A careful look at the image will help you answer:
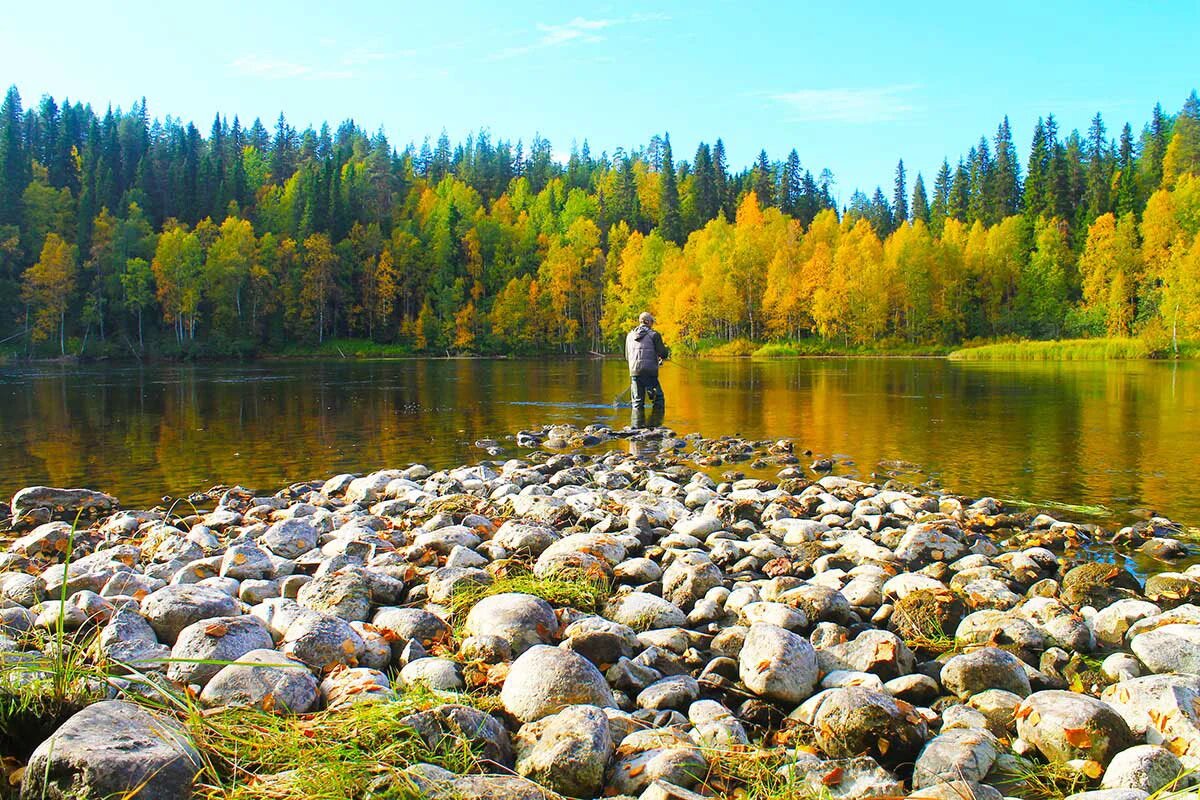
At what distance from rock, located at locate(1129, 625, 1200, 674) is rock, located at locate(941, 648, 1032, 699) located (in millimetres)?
908

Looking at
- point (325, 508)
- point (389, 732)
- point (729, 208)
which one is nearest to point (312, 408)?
point (325, 508)

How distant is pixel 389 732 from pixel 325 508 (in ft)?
24.0

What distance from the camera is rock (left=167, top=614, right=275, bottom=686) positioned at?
3.96 metres

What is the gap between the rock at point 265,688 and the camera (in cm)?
366

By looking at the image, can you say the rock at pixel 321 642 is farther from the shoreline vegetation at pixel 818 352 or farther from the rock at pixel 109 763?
the shoreline vegetation at pixel 818 352

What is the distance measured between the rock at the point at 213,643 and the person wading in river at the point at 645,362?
48.2 ft

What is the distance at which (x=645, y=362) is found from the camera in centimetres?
2022

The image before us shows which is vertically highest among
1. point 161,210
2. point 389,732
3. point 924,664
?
point 161,210

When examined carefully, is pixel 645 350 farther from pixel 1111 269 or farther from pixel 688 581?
pixel 1111 269

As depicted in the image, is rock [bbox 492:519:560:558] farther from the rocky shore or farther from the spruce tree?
the spruce tree

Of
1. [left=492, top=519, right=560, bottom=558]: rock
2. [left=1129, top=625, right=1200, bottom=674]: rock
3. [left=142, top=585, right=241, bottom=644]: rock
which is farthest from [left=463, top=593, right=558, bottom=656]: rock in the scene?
[left=1129, top=625, right=1200, bottom=674]: rock

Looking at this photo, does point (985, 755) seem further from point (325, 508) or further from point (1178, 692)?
point (325, 508)

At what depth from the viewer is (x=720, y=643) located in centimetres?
511

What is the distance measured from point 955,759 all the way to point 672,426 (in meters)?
15.8
